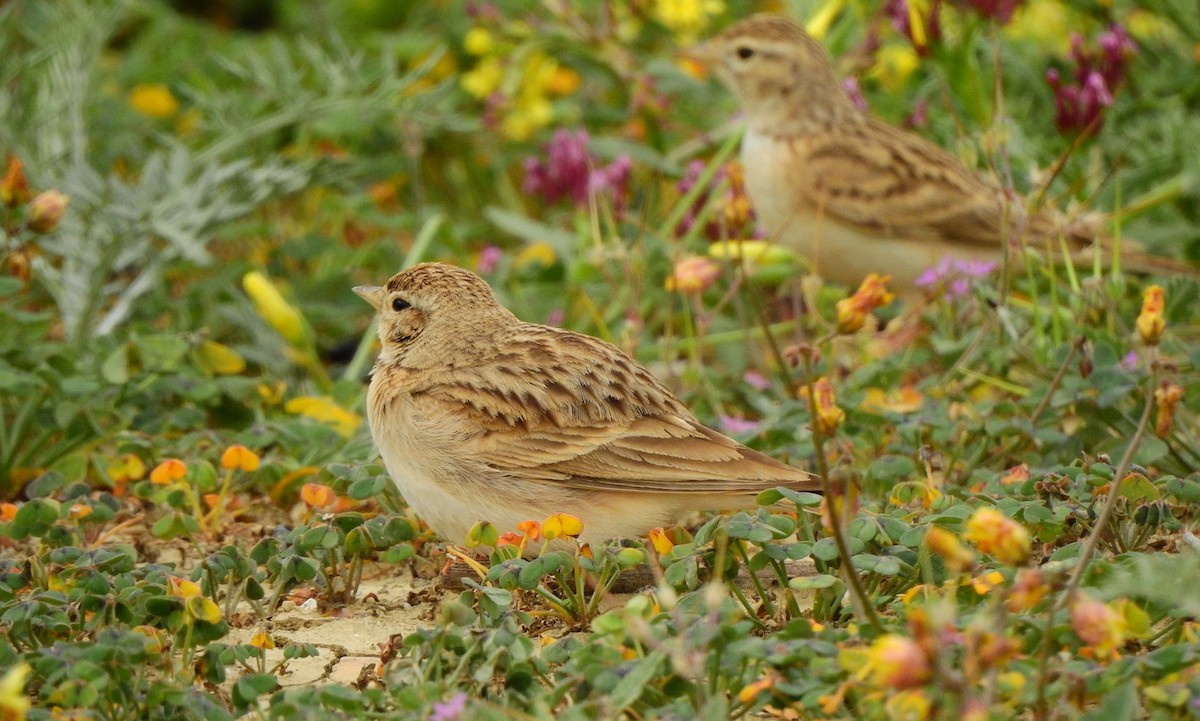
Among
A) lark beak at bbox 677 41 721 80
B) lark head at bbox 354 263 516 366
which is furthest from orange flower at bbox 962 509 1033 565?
lark beak at bbox 677 41 721 80

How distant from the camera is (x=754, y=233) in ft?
24.3

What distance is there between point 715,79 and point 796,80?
107 centimetres

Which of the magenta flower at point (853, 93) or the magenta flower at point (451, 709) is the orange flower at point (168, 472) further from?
the magenta flower at point (853, 93)

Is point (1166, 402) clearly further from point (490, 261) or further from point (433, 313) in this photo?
point (490, 261)

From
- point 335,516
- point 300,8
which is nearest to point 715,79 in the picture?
point 300,8

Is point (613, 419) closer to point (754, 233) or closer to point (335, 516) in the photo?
point (335, 516)

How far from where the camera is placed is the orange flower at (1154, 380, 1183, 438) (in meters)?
4.26

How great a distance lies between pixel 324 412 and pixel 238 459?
39.8 inches

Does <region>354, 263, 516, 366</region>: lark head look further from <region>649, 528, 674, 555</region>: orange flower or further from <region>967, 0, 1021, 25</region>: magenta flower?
<region>967, 0, 1021, 25</region>: magenta flower

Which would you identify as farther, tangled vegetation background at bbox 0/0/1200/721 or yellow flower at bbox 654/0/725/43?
yellow flower at bbox 654/0/725/43

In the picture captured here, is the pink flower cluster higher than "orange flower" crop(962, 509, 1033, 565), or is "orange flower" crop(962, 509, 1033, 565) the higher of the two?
the pink flower cluster

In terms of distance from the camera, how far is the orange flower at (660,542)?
4.36 meters

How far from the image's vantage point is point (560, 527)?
411cm

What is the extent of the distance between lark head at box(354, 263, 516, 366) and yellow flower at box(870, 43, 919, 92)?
12.1 feet
